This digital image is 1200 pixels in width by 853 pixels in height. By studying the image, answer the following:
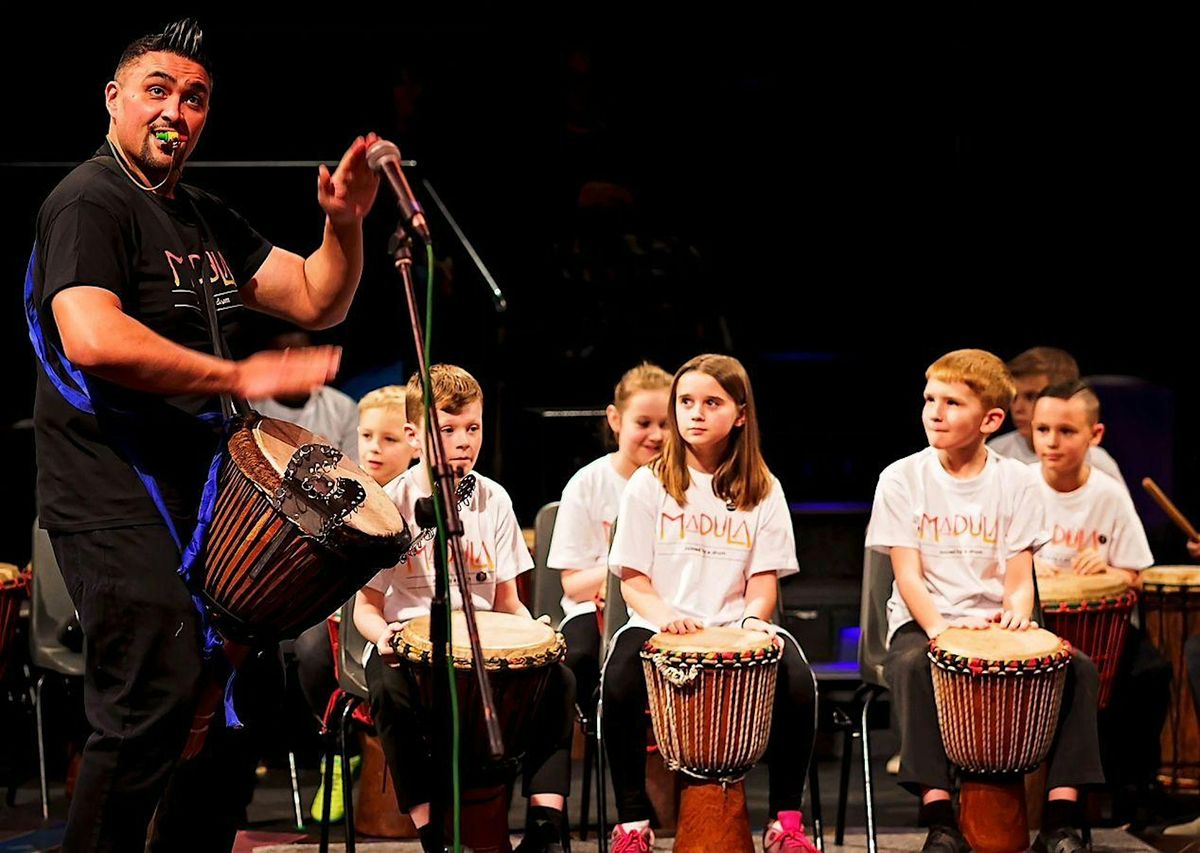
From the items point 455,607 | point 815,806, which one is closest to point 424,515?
point 455,607

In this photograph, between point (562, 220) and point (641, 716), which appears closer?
point (641, 716)

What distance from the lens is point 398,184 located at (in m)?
2.54

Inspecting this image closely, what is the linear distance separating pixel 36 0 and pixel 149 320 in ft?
15.1

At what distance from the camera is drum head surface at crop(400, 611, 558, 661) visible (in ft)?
11.9

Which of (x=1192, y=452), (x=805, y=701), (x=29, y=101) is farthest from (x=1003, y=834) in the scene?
(x=29, y=101)

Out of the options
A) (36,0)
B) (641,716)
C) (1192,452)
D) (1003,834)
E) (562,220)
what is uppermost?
(36,0)

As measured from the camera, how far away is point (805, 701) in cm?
405

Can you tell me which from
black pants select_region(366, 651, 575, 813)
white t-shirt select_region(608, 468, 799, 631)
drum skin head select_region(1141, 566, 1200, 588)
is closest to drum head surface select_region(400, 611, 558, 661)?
black pants select_region(366, 651, 575, 813)

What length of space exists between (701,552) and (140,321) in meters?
1.91

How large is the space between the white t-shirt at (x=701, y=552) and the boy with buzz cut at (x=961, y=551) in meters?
0.35

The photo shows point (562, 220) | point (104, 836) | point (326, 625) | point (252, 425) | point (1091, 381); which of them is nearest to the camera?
point (104, 836)

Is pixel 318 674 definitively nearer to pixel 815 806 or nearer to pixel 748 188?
pixel 815 806

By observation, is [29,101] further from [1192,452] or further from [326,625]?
[1192,452]

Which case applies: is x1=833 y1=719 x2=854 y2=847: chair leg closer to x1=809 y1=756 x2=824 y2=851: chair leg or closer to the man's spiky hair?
x1=809 y1=756 x2=824 y2=851: chair leg
